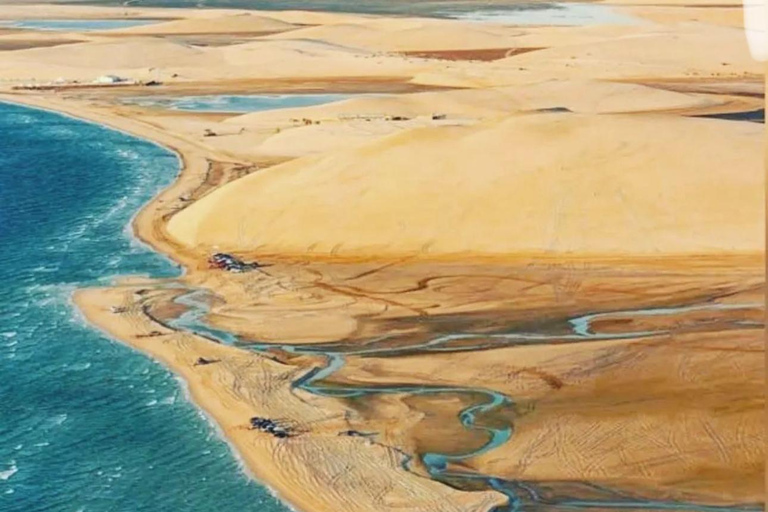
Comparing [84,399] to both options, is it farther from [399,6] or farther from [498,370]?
[399,6]

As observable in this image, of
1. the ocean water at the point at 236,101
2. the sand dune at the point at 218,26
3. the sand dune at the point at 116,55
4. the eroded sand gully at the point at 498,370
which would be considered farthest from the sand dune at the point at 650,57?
the eroded sand gully at the point at 498,370

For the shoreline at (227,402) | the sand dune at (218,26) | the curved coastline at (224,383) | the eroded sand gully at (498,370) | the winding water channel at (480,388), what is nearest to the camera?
the winding water channel at (480,388)

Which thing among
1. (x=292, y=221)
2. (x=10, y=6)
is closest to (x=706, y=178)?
(x=292, y=221)

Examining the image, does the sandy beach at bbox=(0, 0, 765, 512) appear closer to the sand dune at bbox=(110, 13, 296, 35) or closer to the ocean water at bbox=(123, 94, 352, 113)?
the ocean water at bbox=(123, 94, 352, 113)

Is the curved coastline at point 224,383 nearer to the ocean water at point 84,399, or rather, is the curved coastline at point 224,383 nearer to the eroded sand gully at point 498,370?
the eroded sand gully at point 498,370

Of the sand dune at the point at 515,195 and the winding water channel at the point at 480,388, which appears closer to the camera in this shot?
the winding water channel at the point at 480,388

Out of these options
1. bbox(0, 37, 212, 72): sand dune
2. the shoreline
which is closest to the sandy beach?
the shoreline
